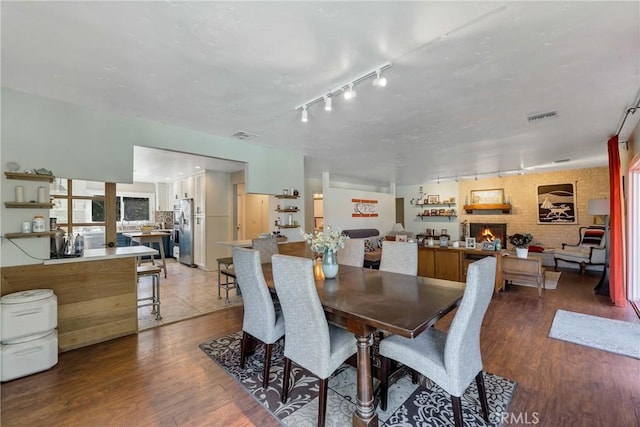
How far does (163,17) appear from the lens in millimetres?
1579

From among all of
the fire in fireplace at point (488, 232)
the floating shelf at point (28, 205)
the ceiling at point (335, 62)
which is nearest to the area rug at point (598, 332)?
the ceiling at point (335, 62)

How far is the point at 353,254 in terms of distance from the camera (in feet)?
10.8

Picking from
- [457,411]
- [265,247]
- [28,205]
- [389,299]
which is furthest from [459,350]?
[28,205]

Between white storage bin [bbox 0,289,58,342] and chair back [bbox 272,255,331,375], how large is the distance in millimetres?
2216

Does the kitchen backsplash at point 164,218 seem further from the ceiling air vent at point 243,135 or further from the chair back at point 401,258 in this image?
the chair back at point 401,258

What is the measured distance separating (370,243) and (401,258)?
4431 mm

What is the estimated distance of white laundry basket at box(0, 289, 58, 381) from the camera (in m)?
2.25

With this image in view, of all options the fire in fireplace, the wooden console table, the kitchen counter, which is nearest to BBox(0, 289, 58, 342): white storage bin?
the kitchen counter

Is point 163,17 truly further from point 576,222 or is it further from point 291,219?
point 576,222

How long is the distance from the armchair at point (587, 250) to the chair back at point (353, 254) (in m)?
6.31

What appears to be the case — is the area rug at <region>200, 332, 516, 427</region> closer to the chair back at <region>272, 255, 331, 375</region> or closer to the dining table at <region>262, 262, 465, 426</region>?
the dining table at <region>262, 262, 465, 426</region>

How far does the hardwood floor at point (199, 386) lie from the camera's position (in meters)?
1.83

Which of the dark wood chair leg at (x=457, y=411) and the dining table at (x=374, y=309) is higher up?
the dining table at (x=374, y=309)

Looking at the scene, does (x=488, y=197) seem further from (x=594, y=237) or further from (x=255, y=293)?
(x=255, y=293)
